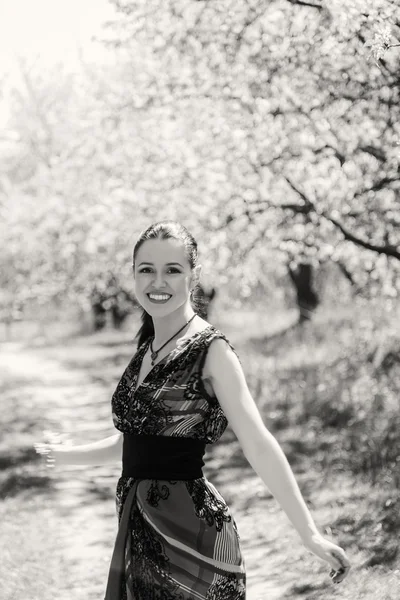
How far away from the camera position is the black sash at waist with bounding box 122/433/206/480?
103 inches

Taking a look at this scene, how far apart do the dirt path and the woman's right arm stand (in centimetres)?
80

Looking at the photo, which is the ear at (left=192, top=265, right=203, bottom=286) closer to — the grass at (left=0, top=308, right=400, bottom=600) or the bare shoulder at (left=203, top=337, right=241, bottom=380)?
the bare shoulder at (left=203, top=337, right=241, bottom=380)

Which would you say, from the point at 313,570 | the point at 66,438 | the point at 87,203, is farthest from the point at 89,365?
the point at 66,438

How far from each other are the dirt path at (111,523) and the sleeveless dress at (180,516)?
138 cm

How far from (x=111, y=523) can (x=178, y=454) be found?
5.30m

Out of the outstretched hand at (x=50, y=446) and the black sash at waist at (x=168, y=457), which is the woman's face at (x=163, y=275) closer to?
the black sash at waist at (x=168, y=457)

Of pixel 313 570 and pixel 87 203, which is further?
pixel 87 203

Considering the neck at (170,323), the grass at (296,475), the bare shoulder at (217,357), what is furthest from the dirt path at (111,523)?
the bare shoulder at (217,357)

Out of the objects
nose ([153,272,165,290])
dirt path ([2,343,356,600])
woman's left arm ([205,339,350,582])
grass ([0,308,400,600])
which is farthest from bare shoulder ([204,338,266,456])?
grass ([0,308,400,600])

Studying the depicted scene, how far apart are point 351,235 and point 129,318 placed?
26.4 metres

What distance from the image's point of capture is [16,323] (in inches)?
1850

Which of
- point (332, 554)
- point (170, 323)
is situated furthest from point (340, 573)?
point (170, 323)

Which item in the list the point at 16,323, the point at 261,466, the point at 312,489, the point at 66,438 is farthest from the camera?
the point at 16,323

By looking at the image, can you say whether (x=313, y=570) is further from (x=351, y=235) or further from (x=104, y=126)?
(x=104, y=126)
